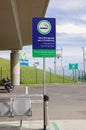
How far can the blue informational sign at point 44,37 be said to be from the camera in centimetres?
1338

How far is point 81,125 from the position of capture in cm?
1406

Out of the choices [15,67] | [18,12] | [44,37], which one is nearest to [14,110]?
[44,37]

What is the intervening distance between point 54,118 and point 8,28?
13852 mm

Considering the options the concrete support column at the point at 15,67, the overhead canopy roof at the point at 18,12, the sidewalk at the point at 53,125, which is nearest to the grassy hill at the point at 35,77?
the concrete support column at the point at 15,67

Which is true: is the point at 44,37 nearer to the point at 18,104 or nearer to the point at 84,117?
the point at 18,104

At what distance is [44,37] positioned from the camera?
13.5 metres

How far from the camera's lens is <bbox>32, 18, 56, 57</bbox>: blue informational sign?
Result: 13.4 meters

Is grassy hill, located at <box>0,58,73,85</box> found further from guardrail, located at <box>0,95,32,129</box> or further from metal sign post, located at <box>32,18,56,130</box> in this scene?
metal sign post, located at <box>32,18,56,130</box>

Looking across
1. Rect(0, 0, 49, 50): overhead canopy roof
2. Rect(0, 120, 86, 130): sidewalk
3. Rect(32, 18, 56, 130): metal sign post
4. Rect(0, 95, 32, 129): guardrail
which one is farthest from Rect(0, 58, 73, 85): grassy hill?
Rect(32, 18, 56, 130): metal sign post

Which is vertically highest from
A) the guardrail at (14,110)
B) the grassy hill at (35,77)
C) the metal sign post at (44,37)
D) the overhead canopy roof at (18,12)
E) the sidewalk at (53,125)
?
the overhead canopy roof at (18,12)

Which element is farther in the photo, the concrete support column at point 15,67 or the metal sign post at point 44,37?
the concrete support column at point 15,67

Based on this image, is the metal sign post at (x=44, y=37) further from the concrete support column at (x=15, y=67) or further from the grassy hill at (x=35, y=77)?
the grassy hill at (x=35, y=77)

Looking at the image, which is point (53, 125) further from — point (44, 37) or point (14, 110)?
point (44, 37)

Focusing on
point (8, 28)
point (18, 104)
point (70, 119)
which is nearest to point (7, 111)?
point (18, 104)
